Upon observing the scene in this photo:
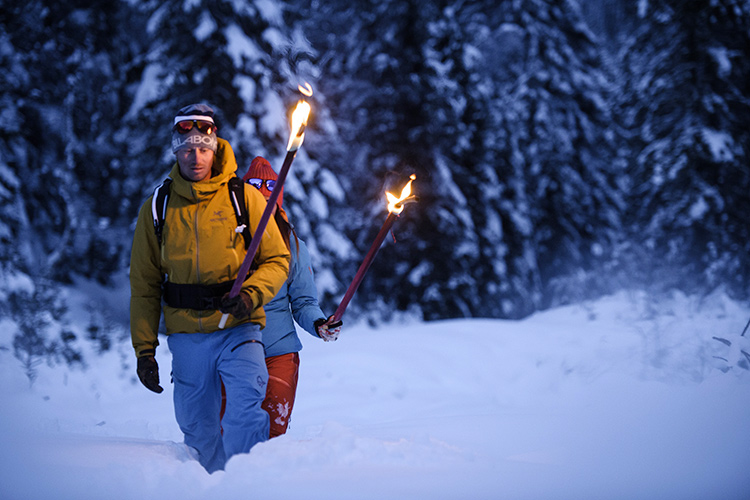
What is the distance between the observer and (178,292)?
10.7ft

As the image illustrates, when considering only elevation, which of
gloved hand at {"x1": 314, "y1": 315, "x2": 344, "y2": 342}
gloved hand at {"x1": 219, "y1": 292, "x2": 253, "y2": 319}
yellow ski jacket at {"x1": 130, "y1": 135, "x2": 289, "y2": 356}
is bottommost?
gloved hand at {"x1": 314, "y1": 315, "x2": 344, "y2": 342}

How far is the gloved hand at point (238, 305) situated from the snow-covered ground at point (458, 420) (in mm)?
743

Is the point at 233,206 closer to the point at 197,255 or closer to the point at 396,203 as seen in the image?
the point at 197,255

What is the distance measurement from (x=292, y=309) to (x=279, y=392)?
0.67 metres

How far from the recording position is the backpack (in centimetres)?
331

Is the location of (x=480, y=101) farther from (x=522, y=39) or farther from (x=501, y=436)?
(x=501, y=436)

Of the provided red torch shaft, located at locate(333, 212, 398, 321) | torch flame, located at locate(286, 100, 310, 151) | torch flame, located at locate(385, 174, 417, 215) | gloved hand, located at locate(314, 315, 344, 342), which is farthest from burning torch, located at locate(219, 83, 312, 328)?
gloved hand, located at locate(314, 315, 344, 342)

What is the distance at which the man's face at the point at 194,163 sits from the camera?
3.31 meters

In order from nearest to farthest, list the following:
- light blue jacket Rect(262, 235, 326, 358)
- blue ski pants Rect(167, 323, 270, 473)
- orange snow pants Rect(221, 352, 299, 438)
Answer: blue ski pants Rect(167, 323, 270, 473) < orange snow pants Rect(221, 352, 299, 438) < light blue jacket Rect(262, 235, 326, 358)

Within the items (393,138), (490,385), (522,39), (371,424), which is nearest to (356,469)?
(371,424)

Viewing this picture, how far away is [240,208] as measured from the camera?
3.33m

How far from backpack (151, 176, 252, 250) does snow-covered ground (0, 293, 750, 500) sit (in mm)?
1238

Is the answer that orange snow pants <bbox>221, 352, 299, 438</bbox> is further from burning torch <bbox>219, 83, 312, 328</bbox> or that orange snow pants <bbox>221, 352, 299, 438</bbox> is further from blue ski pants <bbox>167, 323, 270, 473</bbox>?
burning torch <bbox>219, 83, 312, 328</bbox>

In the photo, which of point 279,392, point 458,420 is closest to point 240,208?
point 279,392
